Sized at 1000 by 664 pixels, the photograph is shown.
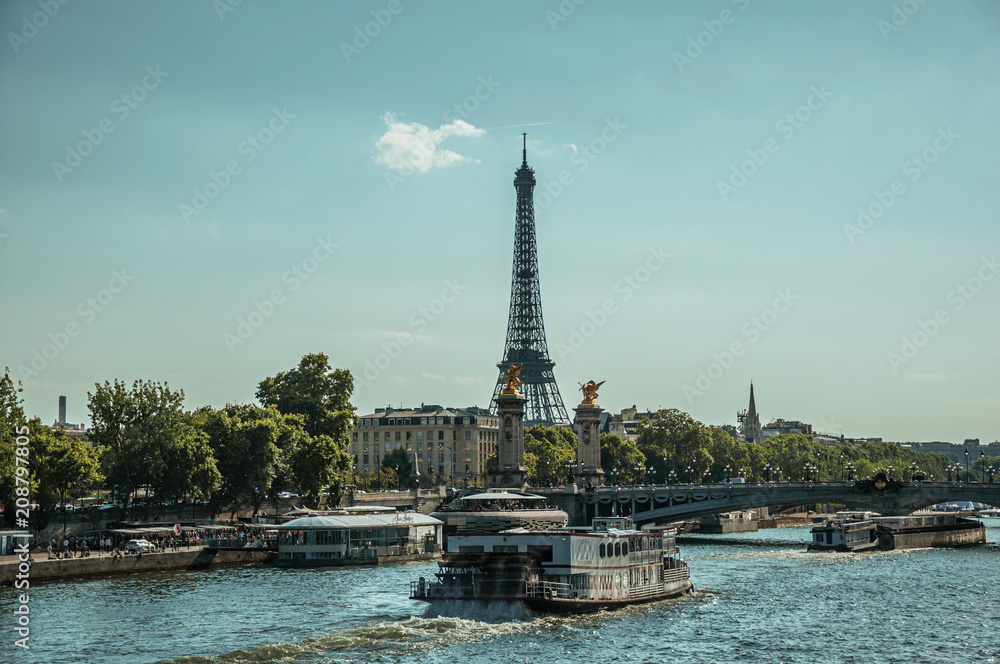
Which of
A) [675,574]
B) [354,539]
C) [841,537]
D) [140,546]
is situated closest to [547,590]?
[675,574]

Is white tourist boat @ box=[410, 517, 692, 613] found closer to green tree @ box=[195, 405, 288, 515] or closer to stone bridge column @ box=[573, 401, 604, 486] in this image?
green tree @ box=[195, 405, 288, 515]

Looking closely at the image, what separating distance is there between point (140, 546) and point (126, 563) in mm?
4970

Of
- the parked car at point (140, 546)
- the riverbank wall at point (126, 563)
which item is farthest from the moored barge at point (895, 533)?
the parked car at point (140, 546)

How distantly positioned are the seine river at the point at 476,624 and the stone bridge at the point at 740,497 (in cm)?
2868

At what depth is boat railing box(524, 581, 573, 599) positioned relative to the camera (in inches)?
2399

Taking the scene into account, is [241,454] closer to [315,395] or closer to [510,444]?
[315,395]

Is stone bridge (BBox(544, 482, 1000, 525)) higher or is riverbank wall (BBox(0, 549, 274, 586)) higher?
stone bridge (BBox(544, 482, 1000, 525))

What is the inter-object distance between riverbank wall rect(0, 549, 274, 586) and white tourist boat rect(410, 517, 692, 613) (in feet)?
80.3

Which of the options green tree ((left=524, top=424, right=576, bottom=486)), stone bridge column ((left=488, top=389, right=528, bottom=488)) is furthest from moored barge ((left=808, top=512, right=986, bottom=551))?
green tree ((left=524, top=424, right=576, bottom=486))

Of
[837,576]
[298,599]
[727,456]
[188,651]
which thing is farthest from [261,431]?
[727,456]

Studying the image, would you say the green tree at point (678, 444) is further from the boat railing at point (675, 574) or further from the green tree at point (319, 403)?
the boat railing at point (675, 574)

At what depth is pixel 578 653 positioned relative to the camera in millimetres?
52844

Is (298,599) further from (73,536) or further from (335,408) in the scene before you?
(335,408)

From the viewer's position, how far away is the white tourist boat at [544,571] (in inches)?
2394
